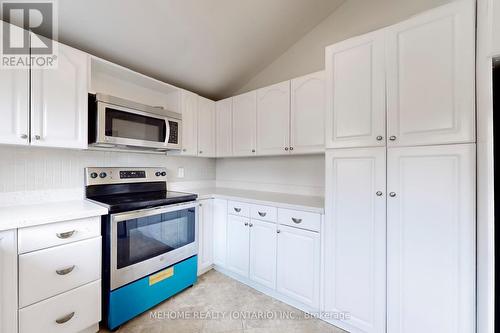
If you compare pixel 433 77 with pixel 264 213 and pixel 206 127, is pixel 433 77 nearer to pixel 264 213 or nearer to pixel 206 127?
pixel 264 213

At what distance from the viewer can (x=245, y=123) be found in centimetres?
252

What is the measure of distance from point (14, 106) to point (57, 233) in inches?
32.7

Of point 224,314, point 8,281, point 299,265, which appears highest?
point 8,281

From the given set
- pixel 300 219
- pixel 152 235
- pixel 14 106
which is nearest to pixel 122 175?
pixel 152 235

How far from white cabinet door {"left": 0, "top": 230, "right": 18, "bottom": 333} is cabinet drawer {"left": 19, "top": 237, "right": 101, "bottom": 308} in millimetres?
28

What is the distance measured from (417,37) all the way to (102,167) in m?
2.59

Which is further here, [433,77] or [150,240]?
[150,240]

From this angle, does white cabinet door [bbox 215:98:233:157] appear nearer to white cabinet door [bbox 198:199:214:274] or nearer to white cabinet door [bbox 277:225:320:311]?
white cabinet door [bbox 198:199:214:274]

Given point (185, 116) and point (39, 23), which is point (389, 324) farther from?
point (39, 23)

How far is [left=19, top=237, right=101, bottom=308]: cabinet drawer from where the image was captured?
4.01ft

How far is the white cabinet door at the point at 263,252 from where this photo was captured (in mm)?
1983

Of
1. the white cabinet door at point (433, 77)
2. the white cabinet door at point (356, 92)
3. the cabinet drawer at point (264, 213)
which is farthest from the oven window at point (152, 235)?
the white cabinet door at point (433, 77)

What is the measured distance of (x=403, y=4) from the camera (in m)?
1.89

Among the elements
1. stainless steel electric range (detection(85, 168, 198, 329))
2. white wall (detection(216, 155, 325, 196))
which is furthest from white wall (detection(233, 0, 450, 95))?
stainless steel electric range (detection(85, 168, 198, 329))
